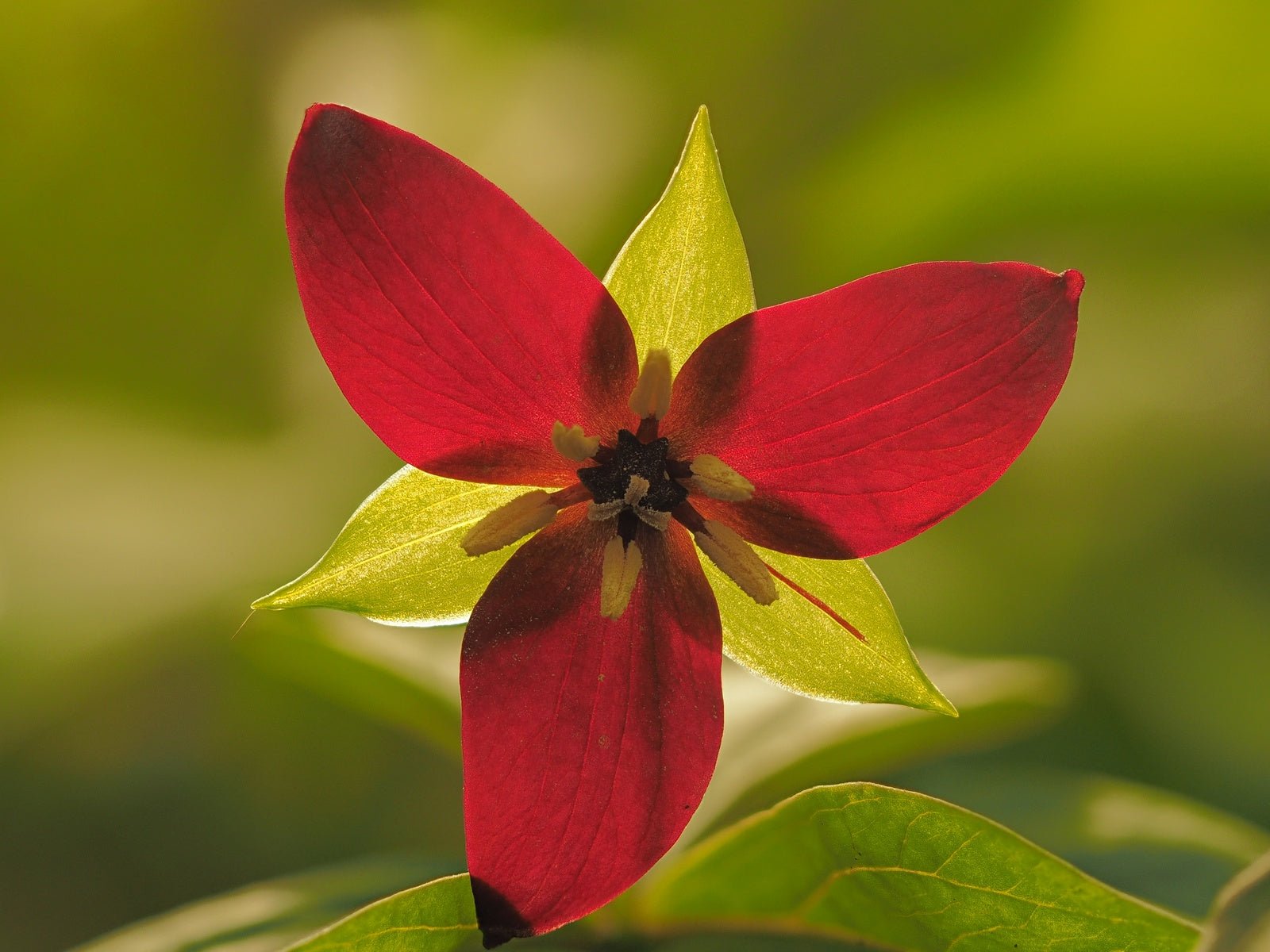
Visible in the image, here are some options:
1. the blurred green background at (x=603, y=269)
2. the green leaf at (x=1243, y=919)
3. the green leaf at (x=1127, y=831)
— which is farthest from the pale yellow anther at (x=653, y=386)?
the blurred green background at (x=603, y=269)

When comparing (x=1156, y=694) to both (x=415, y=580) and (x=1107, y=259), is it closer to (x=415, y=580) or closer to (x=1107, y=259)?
(x=1107, y=259)

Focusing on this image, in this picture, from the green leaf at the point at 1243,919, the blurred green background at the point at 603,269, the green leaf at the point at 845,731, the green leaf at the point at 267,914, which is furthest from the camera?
the blurred green background at the point at 603,269

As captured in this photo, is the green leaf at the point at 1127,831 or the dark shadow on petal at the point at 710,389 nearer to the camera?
the dark shadow on petal at the point at 710,389

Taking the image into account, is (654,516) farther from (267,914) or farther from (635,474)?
(267,914)

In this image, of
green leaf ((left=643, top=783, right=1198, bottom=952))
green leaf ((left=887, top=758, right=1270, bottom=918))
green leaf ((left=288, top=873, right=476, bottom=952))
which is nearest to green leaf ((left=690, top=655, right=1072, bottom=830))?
green leaf ((left=887, top=758, right=1270, bottom=918))

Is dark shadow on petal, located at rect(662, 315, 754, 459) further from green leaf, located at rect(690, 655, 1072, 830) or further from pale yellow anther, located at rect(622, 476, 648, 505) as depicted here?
green leaf, located at rect(690, 655, 1072, 830)

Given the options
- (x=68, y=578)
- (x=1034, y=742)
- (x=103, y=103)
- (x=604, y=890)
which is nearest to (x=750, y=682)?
(x=1034, y=742)

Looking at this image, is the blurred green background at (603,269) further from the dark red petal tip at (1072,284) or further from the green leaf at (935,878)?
the dark red petal tip at (1072,284)

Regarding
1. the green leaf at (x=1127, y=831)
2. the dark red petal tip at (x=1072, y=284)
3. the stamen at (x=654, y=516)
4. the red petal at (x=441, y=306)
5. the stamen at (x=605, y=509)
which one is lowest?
the green leaf at (x=1127, y=831)
